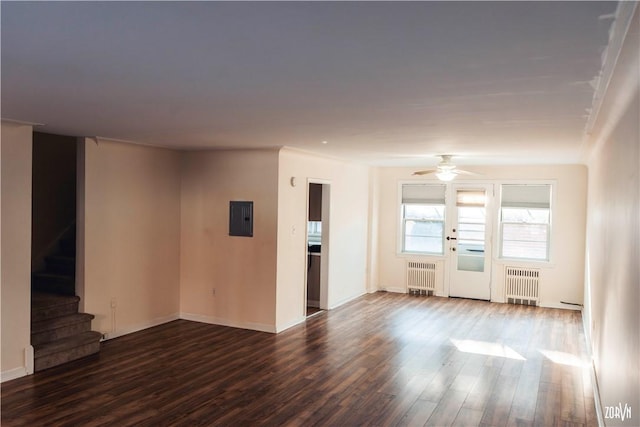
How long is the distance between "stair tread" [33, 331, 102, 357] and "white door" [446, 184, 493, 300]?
5900 millimetres

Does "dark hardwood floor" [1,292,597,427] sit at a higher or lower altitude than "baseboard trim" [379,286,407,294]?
lower

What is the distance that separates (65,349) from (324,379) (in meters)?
2.61

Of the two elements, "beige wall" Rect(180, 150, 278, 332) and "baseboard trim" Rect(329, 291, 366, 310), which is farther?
"baseboard trim" Rect(329, 291, 366, 310)

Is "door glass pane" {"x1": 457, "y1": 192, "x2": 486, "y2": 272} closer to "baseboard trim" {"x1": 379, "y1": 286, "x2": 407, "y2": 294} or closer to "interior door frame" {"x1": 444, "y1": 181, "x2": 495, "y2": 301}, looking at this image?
"interior door frame" {"x1": 444, "y1": 181, "x2": 495, "y2": 301}

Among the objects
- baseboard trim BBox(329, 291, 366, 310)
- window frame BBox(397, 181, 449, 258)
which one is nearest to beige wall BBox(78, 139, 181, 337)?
baseboard trim BBox(329, 291, 366, 310)

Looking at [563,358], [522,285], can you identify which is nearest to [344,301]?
[522,285]

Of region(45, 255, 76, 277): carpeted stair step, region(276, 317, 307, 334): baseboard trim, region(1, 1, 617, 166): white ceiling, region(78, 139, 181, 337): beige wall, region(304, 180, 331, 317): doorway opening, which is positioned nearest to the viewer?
region(1, 1, 617, 166): white ceiling

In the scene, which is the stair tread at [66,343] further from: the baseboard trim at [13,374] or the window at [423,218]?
the window at [423,218]

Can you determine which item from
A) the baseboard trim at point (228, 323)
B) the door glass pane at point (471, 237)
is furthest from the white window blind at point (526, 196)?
the baseboard trim at point (228, 323)

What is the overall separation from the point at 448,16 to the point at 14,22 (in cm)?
168

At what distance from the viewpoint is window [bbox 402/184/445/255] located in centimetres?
899

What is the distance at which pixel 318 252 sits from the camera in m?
7.86

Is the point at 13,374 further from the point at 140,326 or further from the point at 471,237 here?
the point at 471,237

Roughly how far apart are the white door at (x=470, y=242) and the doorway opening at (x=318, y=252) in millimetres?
2461
